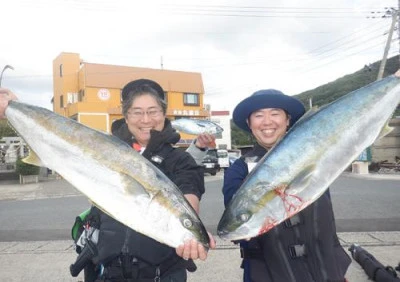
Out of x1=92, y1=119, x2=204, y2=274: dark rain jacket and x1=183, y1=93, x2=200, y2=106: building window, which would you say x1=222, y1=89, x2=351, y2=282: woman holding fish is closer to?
x1=92, y1=119, x2=204, y2=274: dark rain jacket

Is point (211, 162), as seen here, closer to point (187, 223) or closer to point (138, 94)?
point (138, 94)

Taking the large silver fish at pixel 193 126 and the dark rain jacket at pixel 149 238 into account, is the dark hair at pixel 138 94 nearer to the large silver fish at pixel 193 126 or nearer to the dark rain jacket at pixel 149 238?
the dark rain jacket at pixel 149 238

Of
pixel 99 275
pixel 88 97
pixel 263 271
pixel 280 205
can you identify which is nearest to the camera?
pixel 280 205

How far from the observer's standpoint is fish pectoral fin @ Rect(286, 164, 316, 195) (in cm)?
197

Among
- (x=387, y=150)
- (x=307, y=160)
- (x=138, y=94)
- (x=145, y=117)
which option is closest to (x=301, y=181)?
(x=307, y=160)

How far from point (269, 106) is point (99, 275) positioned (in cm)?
161

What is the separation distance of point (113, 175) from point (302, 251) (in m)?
1.22

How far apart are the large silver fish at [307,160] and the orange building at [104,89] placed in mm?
27884

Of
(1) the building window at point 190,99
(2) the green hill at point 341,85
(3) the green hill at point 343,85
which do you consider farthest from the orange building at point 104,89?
(2) the green hill at point 341,85

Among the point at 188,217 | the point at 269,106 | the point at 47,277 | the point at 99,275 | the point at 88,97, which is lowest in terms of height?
the point at 47,277

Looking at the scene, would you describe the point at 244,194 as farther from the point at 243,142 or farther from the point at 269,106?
the point at 243,142

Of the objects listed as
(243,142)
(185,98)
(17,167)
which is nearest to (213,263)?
(17,167)

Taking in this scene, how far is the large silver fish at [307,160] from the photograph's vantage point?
1.94 meters

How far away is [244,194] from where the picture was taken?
79.4 inches
